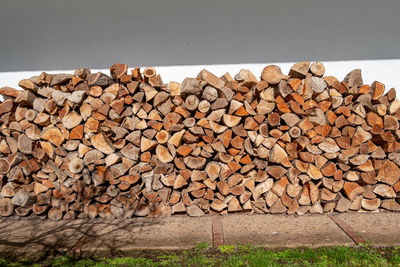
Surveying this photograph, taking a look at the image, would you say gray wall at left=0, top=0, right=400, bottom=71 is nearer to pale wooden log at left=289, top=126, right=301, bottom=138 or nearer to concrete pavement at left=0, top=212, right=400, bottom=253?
pale wooden log at left=289, top=126, right=301, bottom=138

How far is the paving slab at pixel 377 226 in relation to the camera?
8.40ft

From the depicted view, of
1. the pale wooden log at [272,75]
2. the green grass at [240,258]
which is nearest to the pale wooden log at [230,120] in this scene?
the pale wooden log at [272,75]

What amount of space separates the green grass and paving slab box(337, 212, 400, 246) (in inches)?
5.6

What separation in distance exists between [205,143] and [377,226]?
1.93 m

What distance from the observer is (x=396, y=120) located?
9.98ft

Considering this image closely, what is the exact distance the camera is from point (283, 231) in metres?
2.76

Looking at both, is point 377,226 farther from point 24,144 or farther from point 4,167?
point 4,167

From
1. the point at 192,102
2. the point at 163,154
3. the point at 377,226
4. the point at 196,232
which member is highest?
the point at 192,102

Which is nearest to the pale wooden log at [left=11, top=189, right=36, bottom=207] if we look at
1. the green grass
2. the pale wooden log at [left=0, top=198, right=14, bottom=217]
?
the pale wooden log at [left=0, top=198, right=14, bottom=217]

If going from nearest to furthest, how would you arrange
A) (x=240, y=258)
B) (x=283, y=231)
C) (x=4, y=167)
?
(x=240, y=258), (x=283, y=231), (x=4, y=167)

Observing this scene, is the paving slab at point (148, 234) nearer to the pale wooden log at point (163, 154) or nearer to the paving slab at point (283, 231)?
the paving slab at point (283, 231)

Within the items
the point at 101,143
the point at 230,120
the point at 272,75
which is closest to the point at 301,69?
the point at 272,75

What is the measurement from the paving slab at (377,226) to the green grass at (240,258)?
0.14 meters

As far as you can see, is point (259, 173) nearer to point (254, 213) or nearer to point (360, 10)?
point (254, 213)
